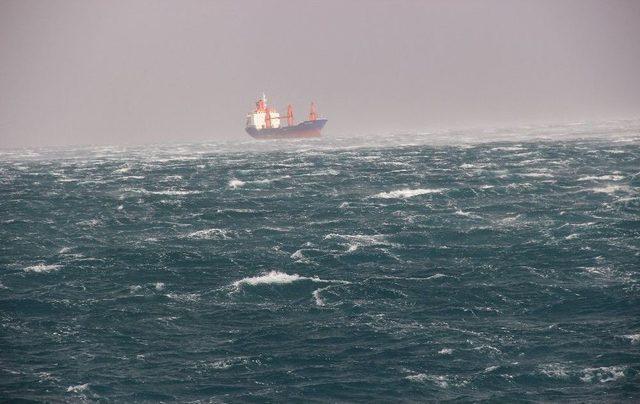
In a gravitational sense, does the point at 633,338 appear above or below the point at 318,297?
below

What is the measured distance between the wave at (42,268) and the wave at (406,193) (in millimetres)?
35906

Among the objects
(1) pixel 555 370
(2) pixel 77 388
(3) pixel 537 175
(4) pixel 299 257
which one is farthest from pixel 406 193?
(2) pixel 77 388

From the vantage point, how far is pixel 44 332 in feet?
112

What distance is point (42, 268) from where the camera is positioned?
151ft

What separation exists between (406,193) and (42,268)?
132ft

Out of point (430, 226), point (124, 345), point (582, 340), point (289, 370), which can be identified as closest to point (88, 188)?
point (430, 226)

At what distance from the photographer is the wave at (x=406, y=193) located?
71106mm

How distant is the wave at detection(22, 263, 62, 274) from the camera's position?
45.5 meters

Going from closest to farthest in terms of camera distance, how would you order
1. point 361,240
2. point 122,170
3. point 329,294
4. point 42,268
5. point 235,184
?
point 329,294, point 42,268, point 361,240, point 235,184, point 122,170

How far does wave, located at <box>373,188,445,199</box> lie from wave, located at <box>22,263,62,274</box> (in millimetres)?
35906

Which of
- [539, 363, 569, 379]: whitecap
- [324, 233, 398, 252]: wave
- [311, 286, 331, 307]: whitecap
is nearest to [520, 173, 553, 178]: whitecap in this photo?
[324, 233, 398, 252]: wave

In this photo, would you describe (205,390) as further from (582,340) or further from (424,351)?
(582,340)

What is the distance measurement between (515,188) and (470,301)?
39.0 metres

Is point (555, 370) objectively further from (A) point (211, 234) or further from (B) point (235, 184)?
(B) point (235, 184)
